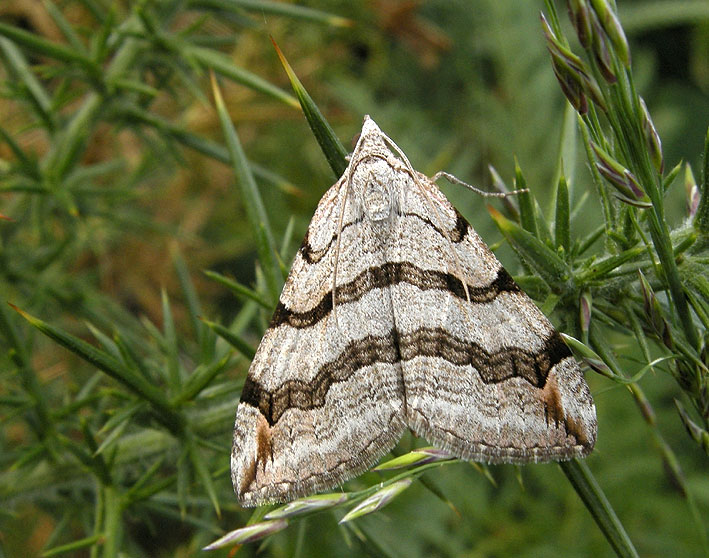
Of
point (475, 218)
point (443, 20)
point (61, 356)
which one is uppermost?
point (443, 20)

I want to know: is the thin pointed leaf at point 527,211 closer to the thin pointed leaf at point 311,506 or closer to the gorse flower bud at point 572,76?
the gorse flower bud at point 572,76

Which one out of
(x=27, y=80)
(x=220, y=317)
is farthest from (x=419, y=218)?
(x=27, y=80)

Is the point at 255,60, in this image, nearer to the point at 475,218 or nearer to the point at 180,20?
the point at 180,20

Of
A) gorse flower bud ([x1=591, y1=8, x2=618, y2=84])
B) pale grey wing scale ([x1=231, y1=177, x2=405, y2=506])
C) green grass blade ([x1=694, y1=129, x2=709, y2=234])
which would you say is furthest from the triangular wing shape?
gorse flower bud ([x1=591, y1=8, x2=618, y2=84])

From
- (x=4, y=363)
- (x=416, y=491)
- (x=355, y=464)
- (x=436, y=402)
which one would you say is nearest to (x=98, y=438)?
(x=4, y=363)

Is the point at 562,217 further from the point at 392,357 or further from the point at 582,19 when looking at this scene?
the point at 392,357

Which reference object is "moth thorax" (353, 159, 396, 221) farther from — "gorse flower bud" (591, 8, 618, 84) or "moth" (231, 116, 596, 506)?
"gorse flower bud" (591, 8, 618, 84)
